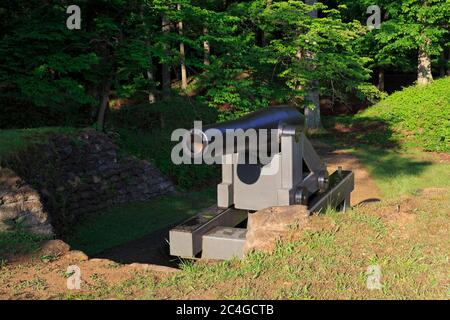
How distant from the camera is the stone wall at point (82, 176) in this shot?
339 inches

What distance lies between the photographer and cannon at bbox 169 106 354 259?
5.52 meters

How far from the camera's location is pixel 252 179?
6.41 meters

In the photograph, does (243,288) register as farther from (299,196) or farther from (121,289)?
(299,196)

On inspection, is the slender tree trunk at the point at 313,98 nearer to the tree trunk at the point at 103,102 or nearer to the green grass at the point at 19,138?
the tree trunk at the point at 103,102

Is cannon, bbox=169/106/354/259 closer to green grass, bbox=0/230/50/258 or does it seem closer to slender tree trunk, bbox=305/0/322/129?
green grass, bbox=0/230/50/258

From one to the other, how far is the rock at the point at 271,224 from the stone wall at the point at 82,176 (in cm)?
436

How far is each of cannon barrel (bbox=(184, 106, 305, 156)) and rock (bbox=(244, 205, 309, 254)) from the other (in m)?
0.76

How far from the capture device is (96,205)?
10.2 meters

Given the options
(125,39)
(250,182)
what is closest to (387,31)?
(125,39)

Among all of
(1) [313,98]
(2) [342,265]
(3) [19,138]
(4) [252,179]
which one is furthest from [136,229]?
(1) [313,98]

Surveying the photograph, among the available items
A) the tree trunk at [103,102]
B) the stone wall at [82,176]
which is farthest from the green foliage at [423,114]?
the tree trunk at [103,102]

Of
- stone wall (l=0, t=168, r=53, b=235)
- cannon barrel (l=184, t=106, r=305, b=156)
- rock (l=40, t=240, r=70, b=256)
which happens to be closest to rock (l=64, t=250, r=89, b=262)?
rock (l=40, t=240, r=70, b=256)

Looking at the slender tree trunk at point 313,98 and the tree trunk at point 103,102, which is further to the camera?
the slender tree trunk at point 313,98

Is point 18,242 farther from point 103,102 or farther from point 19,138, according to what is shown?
point 103,102
